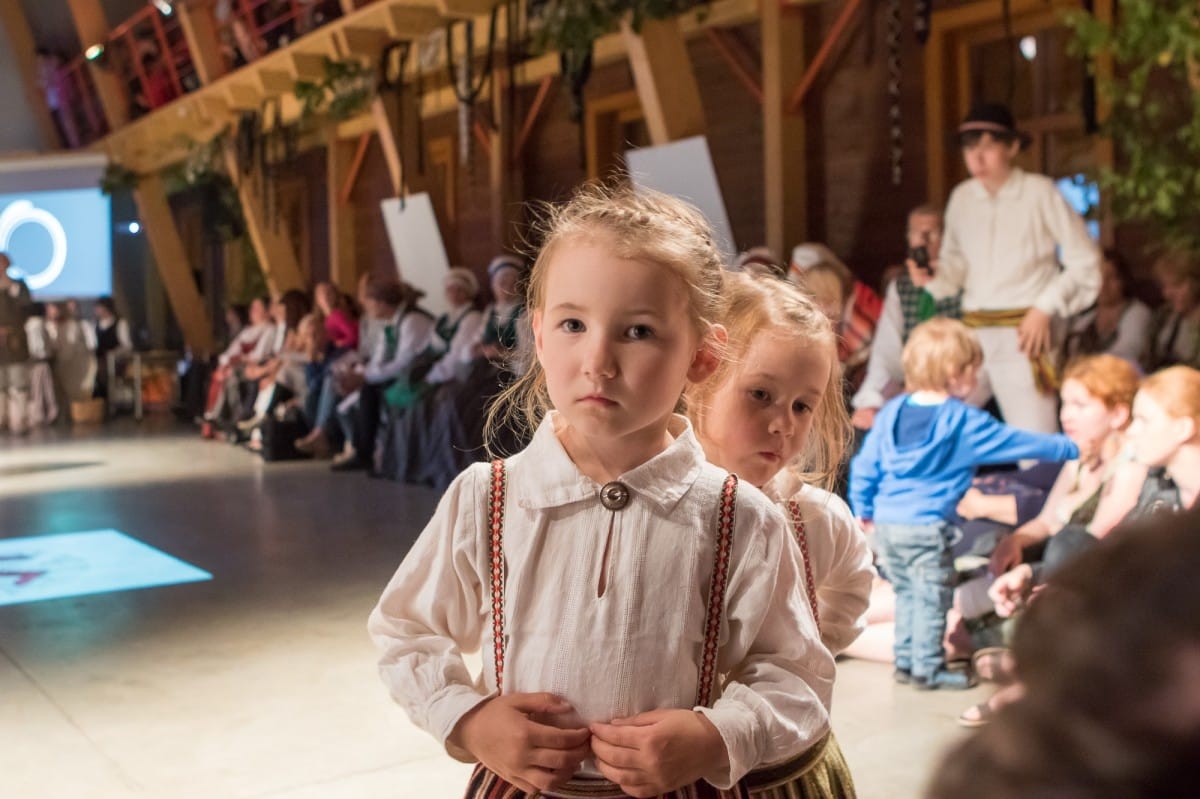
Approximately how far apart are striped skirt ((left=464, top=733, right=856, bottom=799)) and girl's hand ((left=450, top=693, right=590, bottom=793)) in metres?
0.04

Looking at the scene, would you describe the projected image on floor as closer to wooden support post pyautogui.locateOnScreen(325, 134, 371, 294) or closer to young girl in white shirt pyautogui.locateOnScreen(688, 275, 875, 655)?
young girl in white shirt pyautogui.locateOnScreen(688, 275, 875, 655)

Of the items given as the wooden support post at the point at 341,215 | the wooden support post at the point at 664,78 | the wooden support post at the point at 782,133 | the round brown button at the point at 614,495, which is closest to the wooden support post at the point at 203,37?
the wooden support post at the point at 341,215

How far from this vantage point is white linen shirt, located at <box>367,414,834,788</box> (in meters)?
1.28

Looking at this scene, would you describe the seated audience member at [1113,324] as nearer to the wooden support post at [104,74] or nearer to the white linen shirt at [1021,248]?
the white linen shirt at [1021,248]

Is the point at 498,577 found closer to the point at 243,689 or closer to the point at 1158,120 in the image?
the point at 243,689

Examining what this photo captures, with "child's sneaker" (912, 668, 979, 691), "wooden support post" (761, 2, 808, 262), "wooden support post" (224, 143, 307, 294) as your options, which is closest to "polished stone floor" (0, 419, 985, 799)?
"child's sneaker" (912, 668, 979, 691)

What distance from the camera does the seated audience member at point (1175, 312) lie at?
16.2 feet

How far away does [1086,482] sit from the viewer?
3.72 m

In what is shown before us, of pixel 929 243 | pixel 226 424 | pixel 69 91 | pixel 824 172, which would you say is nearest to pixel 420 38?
pixel 824 172

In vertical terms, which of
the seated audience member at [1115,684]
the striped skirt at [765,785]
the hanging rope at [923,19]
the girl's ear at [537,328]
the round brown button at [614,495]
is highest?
the hanging rope at [923,19]

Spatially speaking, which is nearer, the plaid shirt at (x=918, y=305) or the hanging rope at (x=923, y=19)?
the plaid shirt at (x=918, y=305)

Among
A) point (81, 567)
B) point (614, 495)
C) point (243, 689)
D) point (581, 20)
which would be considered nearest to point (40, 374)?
point (581, 20)

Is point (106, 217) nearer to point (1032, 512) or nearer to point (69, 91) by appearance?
point (69, 91)

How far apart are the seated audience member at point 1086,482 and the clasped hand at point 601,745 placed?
2.24m
